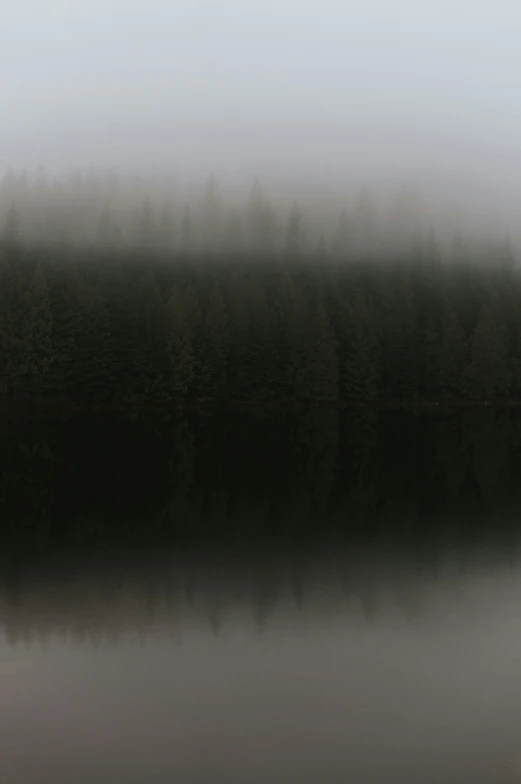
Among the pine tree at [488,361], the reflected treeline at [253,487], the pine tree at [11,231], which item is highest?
the pine tree at [11,231]

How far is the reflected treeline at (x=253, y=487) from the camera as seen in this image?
23312mm

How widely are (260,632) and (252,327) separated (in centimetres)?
8511

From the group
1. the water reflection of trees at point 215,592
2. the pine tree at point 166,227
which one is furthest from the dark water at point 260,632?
the pine tree at point 166,227

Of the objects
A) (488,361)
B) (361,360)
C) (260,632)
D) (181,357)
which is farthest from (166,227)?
(260,632)

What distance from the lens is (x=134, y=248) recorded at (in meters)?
102

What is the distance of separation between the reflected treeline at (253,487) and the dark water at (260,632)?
0.17 metres

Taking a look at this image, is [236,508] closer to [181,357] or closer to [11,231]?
[181,357]

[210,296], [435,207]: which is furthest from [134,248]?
[435,207]

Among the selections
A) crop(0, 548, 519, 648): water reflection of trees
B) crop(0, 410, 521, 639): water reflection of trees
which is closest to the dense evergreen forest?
crop(0, 410, 521, 639): water reflection of trees

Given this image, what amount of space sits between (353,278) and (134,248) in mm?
26044

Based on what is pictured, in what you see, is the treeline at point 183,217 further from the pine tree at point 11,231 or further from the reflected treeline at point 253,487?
the reflected treeline at point 253,487

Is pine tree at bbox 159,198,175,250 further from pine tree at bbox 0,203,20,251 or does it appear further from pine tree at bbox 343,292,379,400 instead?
pine tree at bbox 343,292,379,400

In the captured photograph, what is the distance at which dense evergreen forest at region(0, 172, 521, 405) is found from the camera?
296 feet

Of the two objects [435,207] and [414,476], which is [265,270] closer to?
[435,207]
